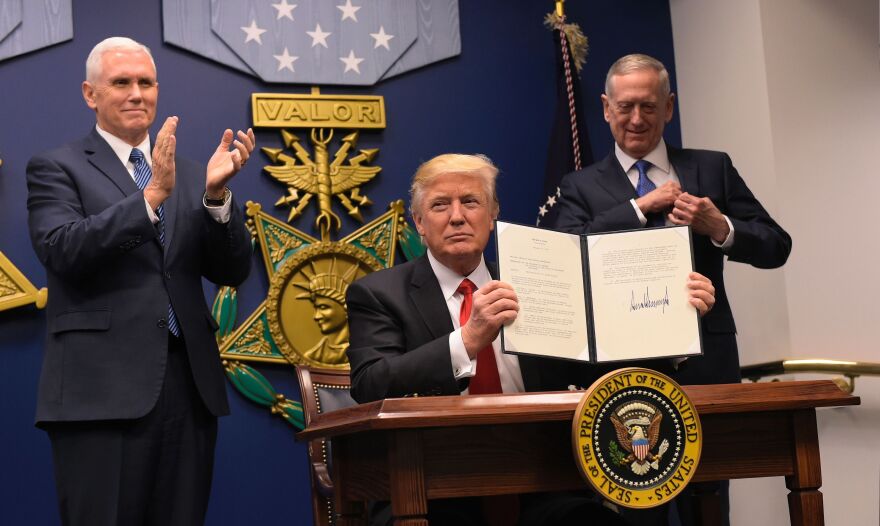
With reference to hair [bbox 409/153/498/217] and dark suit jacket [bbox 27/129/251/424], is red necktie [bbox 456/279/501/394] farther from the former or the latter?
dark suit jacket [bbox 27/129/251/424]

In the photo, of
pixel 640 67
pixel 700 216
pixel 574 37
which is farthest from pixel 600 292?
pixel 574 37

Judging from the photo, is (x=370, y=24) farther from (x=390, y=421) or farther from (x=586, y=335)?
(x=390, y=421)

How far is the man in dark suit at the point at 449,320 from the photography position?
259 cm

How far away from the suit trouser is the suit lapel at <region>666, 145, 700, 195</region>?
167cm

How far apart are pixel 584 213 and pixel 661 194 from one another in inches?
13.6

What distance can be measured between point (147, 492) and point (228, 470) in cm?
146

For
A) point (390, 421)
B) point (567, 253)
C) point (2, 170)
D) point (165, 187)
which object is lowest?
point (390, 421)

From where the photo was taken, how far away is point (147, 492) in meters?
3.13

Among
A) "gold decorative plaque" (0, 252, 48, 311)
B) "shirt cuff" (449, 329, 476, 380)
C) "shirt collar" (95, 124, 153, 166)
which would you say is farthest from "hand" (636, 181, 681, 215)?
"gold decorative plaque" (0, 252, 48, 311)

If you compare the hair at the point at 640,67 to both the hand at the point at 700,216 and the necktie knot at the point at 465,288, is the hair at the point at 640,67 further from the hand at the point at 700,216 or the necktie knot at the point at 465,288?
the necktie knot at the point at 465,288

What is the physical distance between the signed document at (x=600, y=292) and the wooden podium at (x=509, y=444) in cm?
23

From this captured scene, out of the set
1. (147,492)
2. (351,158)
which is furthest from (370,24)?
(147,492)

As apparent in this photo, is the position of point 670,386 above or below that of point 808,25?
below
